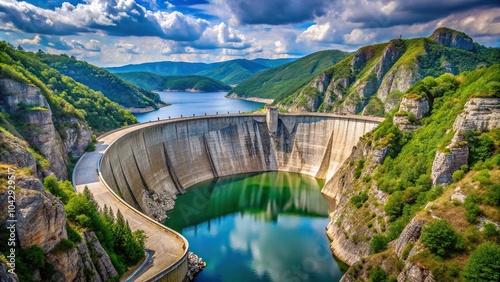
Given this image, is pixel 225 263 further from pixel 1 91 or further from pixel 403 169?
pixel 1 91

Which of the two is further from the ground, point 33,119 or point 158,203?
point 33,119

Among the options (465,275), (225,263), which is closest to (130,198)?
(225,263)

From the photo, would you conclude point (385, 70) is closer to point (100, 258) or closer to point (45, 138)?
point (45, 138)

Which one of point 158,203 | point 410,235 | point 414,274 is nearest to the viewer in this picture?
point 414,274

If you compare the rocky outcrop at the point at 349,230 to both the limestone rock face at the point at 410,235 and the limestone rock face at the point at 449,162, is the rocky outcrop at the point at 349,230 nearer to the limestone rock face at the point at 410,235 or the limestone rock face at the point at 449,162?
the limestone rock face at the point at 410,235

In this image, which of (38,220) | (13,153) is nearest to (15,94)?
(13,153)

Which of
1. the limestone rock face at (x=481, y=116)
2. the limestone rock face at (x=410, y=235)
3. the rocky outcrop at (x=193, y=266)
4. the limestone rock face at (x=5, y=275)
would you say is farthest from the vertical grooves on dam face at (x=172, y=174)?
the limestone rock face at (x=5, y=275)

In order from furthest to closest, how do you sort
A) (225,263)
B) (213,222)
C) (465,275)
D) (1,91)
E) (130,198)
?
(213,222)
(130,198)
(1,91)
(225,263)
(465,275)
